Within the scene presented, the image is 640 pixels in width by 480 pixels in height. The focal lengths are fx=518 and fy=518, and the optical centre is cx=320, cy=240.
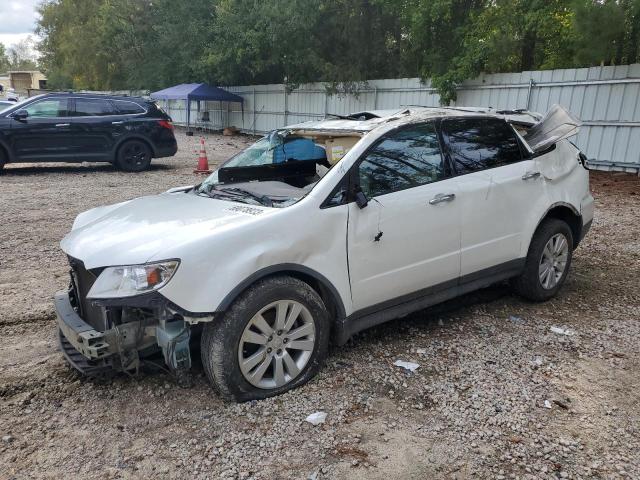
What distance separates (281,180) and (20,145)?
30.4 feet

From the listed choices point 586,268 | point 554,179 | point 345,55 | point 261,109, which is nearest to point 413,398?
point 554,179

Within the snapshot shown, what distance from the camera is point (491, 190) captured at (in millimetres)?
→ 4078

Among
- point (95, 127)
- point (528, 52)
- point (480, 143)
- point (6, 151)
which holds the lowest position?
point (6, 151)

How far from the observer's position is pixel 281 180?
4277 millimetres

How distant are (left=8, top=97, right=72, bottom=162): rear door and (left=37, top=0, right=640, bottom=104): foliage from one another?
9.56 metres

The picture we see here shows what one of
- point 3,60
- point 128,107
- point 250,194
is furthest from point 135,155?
point 3,60

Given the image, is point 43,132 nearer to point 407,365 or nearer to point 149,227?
point 149,227

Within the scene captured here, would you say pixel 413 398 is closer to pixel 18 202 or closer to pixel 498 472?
pixel 498 472

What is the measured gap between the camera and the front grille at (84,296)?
10.3ft

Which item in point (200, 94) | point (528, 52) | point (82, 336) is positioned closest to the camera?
point (82, 336)

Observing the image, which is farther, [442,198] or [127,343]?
[442,198]

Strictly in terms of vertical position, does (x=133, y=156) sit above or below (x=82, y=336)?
below

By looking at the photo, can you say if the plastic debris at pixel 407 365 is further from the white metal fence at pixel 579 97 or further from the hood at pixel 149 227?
the white metal fence at pixel 579 97

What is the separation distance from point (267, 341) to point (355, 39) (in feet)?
58.0
